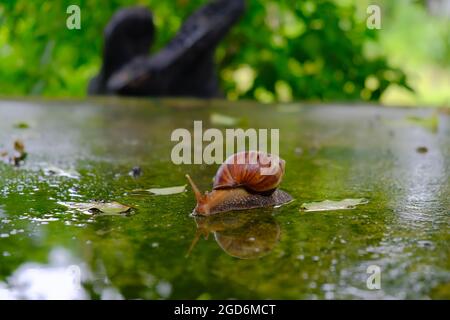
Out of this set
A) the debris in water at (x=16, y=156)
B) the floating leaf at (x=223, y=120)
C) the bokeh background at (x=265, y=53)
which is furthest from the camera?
the bokeh background at (x=265, y=53)

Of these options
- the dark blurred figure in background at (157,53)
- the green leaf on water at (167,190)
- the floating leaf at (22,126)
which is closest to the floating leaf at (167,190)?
Answer: the green leaf on water at (167,190)

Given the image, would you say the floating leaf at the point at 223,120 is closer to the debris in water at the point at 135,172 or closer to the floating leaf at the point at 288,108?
the floating leaf at the point at 288,108

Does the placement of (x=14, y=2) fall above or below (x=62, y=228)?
above

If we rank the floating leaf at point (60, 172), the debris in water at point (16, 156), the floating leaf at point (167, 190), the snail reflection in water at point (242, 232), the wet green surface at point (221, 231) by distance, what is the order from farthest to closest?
the debris in water at point (16, 156) → the floating leaf at point (60, 172) → the floating leaf at point (167, 190) → the snail reflection in water at point (242, 232) → the wet green surface at point (221, 231)

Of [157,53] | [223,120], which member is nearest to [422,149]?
[223,120]

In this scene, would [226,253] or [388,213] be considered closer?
[226,253]
